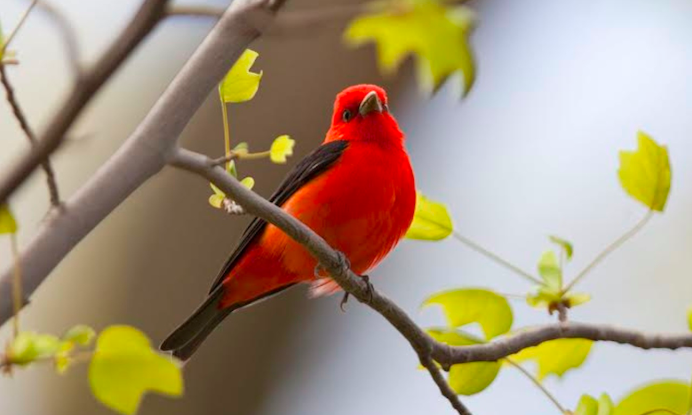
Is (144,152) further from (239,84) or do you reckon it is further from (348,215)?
(348,215)

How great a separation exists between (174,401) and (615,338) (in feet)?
7.72

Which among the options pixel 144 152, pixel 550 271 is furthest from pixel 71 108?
pixel 550 271

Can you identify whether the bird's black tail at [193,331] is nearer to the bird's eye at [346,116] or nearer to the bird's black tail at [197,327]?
the bird's black tail at [197,327]

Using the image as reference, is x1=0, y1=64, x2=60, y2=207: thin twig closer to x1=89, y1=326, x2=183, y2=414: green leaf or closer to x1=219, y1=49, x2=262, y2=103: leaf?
x1=89, y1=326, x2=183, y2=414: green leaf

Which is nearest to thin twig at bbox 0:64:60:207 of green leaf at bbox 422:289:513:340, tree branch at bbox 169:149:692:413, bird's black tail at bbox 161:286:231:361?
tree branch at bbox 169:149:692:413

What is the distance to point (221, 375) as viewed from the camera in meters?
4.32

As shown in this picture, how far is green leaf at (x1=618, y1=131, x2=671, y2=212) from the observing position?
227 cm

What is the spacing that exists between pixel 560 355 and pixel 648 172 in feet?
1.48

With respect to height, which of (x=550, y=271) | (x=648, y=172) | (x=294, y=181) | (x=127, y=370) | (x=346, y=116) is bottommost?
(x=294, y=181)

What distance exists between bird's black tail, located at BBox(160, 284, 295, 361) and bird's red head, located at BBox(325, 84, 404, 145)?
0.58 meters

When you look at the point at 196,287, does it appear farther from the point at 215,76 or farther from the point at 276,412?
the point at 215,76

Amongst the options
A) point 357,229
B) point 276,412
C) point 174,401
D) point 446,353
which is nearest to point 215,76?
point 446,353

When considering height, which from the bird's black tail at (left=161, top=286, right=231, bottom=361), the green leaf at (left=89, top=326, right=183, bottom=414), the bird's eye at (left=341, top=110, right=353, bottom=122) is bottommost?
the bird's black tail at (left=161, top=286, right=231, bottom=361)

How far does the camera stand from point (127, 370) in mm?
1459
